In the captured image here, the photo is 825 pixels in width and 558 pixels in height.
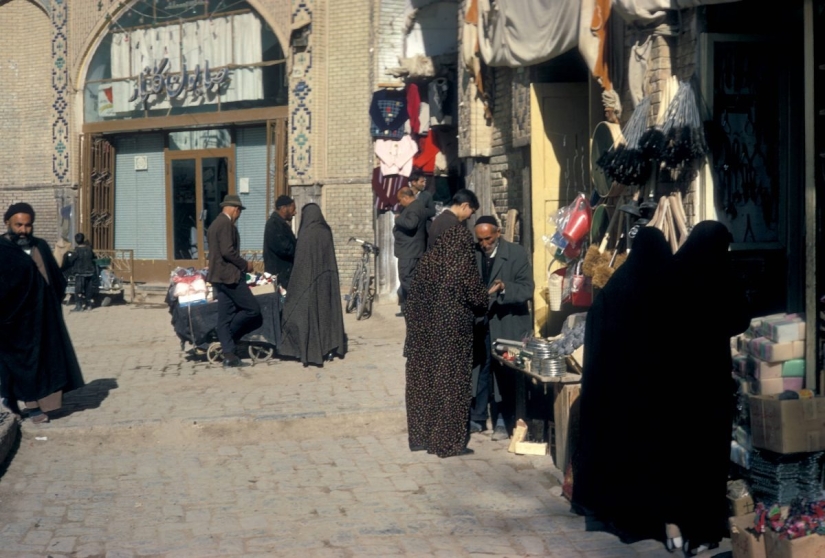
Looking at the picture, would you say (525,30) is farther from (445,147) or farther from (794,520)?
(794,520)

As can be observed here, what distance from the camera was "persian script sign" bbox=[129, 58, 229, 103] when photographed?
19.0 m

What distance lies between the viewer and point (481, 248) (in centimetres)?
763

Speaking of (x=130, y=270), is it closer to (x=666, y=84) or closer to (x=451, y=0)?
(x=451, y=0)

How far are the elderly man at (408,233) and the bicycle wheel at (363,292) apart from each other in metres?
3.20

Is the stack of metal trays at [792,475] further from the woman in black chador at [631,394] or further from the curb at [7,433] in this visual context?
the curb at [7,433]

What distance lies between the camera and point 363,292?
1471 cm

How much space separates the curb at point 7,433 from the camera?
6.99 metres

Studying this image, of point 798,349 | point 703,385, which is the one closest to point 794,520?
point 703,385

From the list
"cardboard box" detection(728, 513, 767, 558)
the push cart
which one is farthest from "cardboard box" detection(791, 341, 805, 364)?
the push cart

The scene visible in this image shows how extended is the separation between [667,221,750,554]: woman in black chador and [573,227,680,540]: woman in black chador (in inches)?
2.8

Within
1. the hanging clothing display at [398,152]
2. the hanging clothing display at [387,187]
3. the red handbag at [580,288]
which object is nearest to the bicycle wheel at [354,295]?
the hanging clothing display at [387,187]

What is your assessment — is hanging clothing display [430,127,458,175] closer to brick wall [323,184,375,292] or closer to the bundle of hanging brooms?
brick wall [323,184,375,292]

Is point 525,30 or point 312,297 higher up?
point 525,30

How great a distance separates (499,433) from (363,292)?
730 cm
